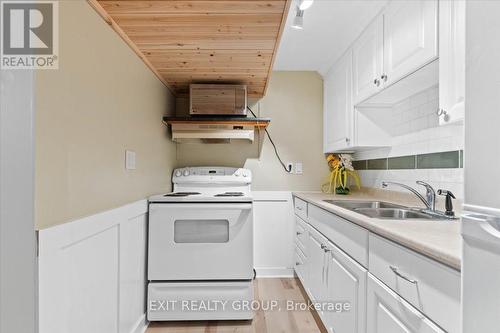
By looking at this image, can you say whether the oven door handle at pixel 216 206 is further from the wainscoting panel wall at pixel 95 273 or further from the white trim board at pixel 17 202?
the white trim board at pixel 17 202

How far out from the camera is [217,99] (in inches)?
98.9

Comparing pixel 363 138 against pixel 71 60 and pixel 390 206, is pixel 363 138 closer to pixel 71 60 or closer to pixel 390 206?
pixel 390 206

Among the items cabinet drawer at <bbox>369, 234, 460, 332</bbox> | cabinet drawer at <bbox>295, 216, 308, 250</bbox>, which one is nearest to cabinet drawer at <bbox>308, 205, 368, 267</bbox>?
cabinet drawer at <bbox>369, 234, 460, 332</bbox>

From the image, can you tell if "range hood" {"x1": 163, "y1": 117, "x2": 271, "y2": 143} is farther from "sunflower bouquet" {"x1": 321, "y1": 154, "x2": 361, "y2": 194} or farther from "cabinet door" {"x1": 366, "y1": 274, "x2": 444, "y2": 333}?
"cabinet door" {"x1": 366, "y1": 274, "x2": 444, "y2": 333}

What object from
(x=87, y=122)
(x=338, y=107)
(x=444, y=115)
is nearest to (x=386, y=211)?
(x=444, y=115)

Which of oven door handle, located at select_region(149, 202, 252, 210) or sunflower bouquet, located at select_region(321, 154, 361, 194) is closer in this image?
oven door handle, located at select_region(149, 202, 252, 210)

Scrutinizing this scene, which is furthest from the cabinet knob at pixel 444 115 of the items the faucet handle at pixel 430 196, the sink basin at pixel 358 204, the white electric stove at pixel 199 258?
the white electric stove at pixel 199 258

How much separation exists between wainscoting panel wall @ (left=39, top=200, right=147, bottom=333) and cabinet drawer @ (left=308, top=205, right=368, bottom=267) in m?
1.20

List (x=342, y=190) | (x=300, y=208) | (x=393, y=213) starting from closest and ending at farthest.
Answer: (x=393, y=213) < (x=300, y=208) < (x=342, y=190)

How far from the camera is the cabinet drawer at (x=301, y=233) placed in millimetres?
2387

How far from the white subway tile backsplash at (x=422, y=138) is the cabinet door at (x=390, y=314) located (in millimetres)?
776

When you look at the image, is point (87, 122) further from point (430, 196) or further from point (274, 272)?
point (274, 272)

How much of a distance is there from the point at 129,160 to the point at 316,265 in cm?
144

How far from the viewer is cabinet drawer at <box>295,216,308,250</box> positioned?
2.39 metres
